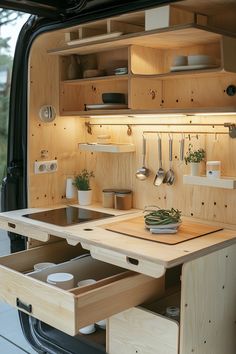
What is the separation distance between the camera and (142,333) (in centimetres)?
208

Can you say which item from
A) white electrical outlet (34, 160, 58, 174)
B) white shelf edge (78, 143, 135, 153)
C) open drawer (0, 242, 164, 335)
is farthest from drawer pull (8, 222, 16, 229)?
white shelf edge (78, 143, 135, 153)

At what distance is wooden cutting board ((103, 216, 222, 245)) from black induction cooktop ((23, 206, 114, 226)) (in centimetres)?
21

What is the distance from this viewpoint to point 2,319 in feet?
10.2

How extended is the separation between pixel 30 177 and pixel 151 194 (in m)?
0.69

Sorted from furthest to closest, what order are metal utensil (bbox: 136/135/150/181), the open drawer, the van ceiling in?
1. metal utensil (bbox: 136/135/150/181)
2. the van ceiling
3. the open drawer

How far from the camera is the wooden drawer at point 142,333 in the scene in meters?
1.97

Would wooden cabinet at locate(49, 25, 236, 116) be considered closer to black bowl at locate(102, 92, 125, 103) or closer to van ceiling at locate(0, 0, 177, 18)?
black bowl at locate(102, 92, 125, 103)

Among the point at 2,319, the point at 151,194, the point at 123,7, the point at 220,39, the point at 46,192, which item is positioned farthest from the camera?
the point at 2,319

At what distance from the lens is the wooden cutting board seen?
2.11m

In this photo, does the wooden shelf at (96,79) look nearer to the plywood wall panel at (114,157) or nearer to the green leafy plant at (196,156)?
the plywood wall panel at (114,157)

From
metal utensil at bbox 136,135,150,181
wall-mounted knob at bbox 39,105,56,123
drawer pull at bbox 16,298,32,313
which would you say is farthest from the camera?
wall-mounted knob at bbox 39,105,56,123

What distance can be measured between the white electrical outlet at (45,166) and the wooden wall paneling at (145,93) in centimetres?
68

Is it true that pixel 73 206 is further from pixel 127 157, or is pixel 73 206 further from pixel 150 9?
pixel 150 9

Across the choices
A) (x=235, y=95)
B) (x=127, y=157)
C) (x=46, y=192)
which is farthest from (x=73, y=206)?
(x=235, y=95)
